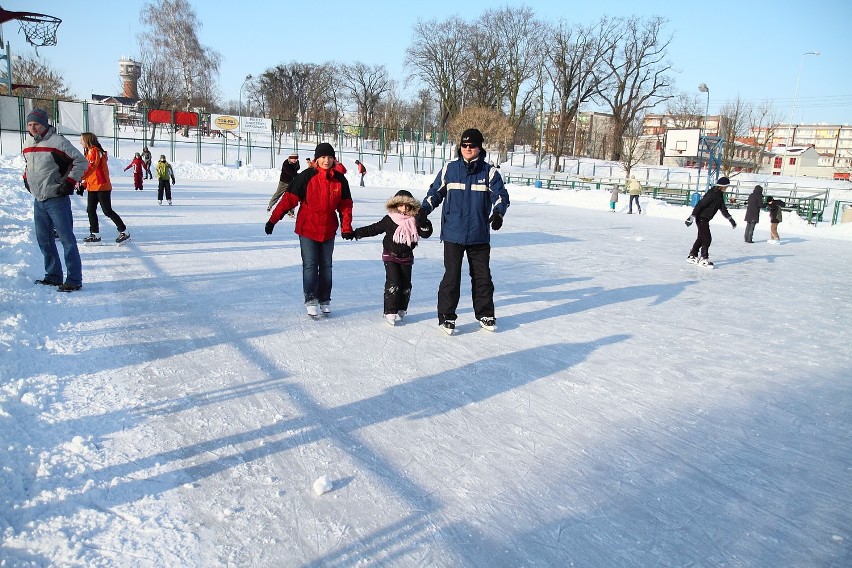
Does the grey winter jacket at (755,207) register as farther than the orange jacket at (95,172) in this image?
Yes

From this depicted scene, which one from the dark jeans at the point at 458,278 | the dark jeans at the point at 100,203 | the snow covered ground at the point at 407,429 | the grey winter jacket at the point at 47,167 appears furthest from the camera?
the dark jeans at the point at 100,203

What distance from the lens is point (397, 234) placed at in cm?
514

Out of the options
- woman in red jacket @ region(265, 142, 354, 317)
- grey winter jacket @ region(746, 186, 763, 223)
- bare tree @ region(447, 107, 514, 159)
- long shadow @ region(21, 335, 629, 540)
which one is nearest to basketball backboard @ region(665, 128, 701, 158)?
bare tree @ region(447, 107, 514, 159)

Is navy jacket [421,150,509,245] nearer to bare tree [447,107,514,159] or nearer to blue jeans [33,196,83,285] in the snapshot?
blue jeans [33,196,83,285]

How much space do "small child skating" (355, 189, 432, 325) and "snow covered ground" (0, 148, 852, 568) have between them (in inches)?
14.8

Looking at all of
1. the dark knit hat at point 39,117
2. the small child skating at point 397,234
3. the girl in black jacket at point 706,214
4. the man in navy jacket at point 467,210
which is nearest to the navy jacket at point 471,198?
the man in navy jacket at point 467,210

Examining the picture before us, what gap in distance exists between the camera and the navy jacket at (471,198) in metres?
4.87

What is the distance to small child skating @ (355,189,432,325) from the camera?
5.14 m

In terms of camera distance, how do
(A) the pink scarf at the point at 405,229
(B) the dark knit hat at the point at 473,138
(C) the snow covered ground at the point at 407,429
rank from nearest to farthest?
(C) the snow covered ground at the point at 407,429 < (B) the dark knit hat at the point at 473,138 < (A) the pink scarf at the point at 405,229

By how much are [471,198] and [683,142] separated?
38115 mm

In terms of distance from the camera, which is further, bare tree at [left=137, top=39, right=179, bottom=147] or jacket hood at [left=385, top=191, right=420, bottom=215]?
bare tree at [left=137, top=39, right=179, bottom=147]

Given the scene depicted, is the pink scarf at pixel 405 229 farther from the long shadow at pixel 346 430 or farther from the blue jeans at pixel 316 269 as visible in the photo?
the long shadow at pixel 346 430

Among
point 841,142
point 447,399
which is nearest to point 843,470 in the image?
point 447,399

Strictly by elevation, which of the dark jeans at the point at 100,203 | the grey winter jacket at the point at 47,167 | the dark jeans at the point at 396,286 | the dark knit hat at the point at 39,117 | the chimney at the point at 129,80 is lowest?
the dark jeans at the point at 396,286
